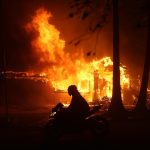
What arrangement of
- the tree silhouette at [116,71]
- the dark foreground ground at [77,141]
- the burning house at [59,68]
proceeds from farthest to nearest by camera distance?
the burning house at [59,68] < the tree silhouette at [116,71] < the dark foreground ground at [77,141]

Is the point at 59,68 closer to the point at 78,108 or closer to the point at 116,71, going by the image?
the point at 116,71

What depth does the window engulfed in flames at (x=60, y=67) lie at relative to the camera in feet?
188

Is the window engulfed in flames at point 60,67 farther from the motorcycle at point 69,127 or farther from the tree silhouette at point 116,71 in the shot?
the motorcycle at point 69,127

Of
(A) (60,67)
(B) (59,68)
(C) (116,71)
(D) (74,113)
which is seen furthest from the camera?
(A) (60,67)

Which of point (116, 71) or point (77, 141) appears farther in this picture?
point (116, 71)

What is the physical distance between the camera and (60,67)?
194 feet

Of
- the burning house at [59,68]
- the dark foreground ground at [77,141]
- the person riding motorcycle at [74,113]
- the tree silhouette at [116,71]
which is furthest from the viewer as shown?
the burning house at [59,68]

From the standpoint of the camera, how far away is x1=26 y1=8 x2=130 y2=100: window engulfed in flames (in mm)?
57156

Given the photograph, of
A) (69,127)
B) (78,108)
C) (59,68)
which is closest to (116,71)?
(78,108)

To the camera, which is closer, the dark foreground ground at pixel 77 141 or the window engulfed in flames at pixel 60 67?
the dark foreground ground at pixel 77 141

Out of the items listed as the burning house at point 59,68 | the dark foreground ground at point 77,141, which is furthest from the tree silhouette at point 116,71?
the burning house at point 59,68

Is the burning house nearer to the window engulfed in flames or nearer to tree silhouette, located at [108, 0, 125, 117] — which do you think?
the window engulfed in flames

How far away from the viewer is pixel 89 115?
628 inches

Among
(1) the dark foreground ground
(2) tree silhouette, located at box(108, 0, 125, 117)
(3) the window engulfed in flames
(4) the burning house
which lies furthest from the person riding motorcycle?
(3) the window engulfed in flames
